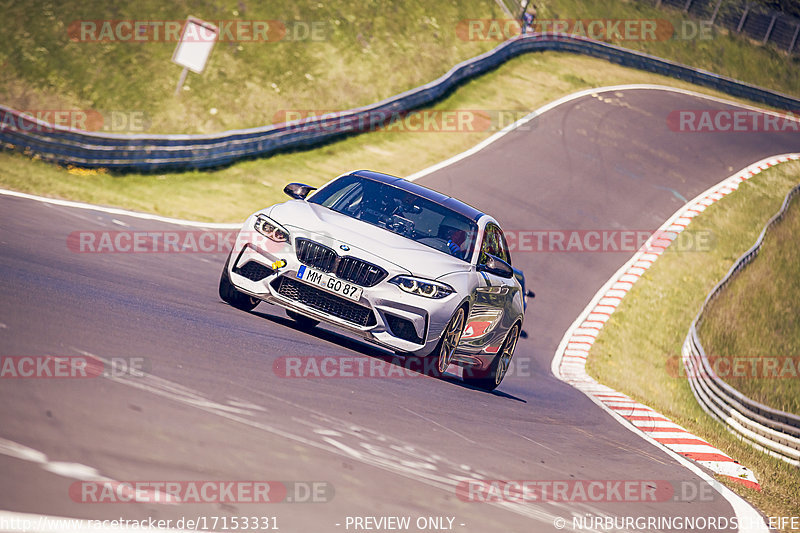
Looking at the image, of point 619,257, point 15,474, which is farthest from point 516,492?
point 619,257

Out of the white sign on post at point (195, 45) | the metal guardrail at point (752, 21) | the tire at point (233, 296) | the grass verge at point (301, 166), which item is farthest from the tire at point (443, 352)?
the metal guardrail at point (752, 21)

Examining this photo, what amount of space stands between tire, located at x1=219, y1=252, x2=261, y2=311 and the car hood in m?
0.83

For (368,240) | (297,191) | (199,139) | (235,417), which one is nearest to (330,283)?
(368,240)

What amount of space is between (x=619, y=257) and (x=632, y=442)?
12.5m

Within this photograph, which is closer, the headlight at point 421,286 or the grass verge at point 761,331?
the headlight at point 421,286

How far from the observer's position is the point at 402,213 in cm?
905

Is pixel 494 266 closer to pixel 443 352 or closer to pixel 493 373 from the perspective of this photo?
pixel 443 352

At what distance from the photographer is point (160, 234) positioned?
46.3ft

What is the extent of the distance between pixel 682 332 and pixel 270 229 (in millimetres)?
12694

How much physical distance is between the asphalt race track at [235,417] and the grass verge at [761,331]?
5543mm

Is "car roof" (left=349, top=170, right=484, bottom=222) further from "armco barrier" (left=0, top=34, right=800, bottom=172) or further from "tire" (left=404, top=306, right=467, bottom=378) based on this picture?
"armco barrier" (left=0, top=34, right=800, bottom=172)

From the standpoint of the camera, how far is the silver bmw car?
7.76 metres

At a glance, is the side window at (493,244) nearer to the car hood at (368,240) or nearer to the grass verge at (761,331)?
the car hood at (368,240)

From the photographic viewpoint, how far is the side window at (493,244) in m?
9.15
